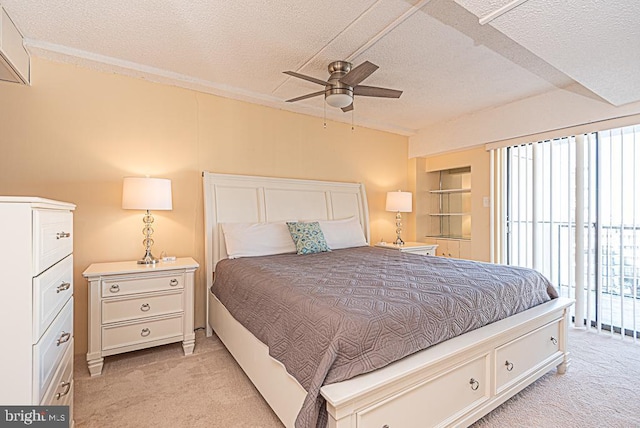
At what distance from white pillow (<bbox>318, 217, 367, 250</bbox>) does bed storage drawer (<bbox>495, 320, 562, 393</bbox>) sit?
78.4 inches

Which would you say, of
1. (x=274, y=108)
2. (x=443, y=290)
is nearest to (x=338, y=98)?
(x=274, y=108)

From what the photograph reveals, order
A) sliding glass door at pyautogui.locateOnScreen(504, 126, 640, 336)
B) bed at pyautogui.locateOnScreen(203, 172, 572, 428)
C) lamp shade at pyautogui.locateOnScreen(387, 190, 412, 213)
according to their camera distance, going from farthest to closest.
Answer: lamp shade at pyautogui.locateOnScreen(387, 190, 412, 213)
sliding glass door at pyautogui.locateOnScreen(504, 126, 640, 336)
bed at pyautogui.locateOnScreen(203, 172, 572, 428)

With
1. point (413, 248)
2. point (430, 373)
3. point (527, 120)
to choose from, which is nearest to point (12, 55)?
point (430, 373)

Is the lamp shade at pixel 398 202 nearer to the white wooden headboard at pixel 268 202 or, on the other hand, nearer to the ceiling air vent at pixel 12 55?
the white wooden headboard at pixel 268 202

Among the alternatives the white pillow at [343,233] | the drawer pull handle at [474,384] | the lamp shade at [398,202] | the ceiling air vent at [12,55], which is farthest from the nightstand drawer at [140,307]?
the lamp shade at [398,202]

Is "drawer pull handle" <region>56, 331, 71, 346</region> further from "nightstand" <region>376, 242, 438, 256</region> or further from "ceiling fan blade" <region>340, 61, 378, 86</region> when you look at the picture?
"nightstand" <region>376, 242, 438, 256</region>

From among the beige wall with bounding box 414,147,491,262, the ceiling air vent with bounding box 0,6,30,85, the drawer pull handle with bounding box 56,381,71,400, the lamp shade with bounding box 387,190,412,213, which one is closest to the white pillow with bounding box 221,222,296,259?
the drawer pull handle with bounding box 56,381,71,400

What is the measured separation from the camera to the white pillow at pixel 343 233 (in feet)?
11.8

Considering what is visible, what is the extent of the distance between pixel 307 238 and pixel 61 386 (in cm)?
216

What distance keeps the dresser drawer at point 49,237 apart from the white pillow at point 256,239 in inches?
57.1

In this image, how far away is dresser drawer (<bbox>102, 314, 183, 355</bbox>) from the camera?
235 cm

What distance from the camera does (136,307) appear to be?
245cm

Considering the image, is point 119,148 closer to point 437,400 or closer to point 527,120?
point 437,400

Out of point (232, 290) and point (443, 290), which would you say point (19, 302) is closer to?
point (232, 290)
